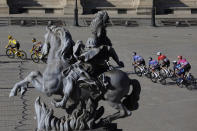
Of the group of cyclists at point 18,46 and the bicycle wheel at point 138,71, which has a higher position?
the group of cyclists at point 18,46

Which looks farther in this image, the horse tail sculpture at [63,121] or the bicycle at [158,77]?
the bicycle at [158,77]

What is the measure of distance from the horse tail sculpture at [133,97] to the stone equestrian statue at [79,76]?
0.02 meters

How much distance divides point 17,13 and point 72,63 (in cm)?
3991

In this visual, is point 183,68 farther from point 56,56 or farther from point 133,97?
point 56,56

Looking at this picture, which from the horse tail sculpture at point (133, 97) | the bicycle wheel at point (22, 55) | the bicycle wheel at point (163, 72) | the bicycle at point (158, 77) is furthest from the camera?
the bicycle wheel at point (22, 55)

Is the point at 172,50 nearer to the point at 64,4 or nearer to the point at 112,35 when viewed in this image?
the point at 112,35

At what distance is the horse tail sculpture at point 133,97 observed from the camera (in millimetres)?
13578

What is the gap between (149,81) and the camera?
88.3 feet

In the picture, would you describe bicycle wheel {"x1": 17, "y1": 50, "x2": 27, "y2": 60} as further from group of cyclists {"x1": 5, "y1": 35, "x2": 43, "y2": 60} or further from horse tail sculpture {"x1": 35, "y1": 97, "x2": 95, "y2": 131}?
horse tail sculpture {"x1": 35, "y1": 97, "x2": 95, "y2": 131}

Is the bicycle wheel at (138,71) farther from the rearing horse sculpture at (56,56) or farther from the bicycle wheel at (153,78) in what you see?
the rearing horse sculpture at (56,56)

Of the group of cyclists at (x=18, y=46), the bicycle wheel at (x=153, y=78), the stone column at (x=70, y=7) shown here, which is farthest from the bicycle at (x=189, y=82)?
the stone column at (x=70, y=7)

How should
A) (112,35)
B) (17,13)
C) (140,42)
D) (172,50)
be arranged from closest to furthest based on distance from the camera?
(172,50) < (140,42) < (112,35) < (17,13)

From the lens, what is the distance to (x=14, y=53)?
106 ft

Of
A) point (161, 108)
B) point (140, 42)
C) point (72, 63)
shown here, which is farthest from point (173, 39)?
point (72, 63)
